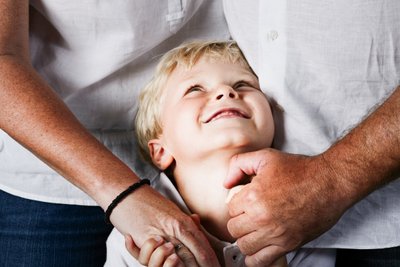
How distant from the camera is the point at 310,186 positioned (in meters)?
1.27

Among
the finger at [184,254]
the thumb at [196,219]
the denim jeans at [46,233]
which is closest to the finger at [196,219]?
the thumb at [196,219]

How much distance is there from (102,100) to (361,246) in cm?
66

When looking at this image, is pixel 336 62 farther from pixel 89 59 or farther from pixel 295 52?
pixel 89 59

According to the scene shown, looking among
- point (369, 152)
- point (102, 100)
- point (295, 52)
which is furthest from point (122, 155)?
point (369, 152)

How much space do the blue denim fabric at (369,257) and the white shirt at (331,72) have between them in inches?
2.8

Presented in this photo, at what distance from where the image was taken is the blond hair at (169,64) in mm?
1521

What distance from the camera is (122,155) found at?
1640 millimetres

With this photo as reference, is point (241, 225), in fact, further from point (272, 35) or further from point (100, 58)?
point (100, 58)

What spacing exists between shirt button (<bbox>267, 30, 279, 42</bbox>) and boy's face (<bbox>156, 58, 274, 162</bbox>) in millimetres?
122

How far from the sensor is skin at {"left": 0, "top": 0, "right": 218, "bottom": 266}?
50.3 inches

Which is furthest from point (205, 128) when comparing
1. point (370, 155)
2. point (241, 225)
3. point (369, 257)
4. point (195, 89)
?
point (369, 257)

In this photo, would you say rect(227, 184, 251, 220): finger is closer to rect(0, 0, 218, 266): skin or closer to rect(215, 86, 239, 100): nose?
rect(0, 0, 218, 266): skin

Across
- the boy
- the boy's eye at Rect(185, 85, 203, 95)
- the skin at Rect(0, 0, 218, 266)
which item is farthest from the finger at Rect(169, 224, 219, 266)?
the boy's eye at Rect(185, 85, 203, 95)

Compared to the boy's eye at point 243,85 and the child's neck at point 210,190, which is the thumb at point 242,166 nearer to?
the child's neck at point 210,190
